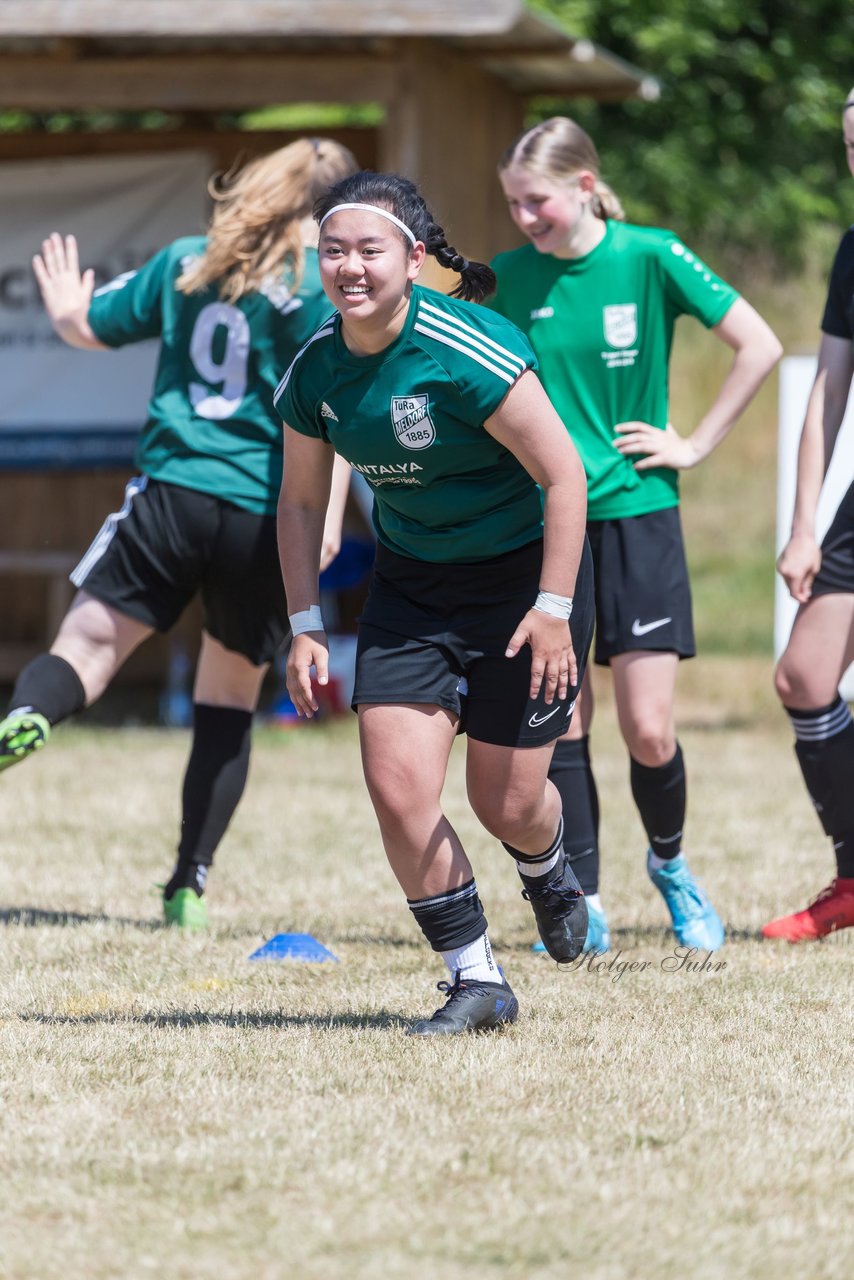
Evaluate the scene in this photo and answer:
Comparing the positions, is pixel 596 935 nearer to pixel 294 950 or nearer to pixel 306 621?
pixel 294 950

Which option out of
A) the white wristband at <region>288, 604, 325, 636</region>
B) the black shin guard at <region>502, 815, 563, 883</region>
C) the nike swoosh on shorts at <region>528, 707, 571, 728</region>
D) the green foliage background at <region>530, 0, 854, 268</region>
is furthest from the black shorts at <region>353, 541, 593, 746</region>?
the green foliage background at <region>530, 0, 854, 268</region>

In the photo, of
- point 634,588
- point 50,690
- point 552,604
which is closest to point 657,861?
point 634,588

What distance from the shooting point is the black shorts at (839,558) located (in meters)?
4.81

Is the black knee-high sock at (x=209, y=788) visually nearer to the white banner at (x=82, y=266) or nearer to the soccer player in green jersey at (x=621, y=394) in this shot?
the soccer player in green jersey at (x=621, y=394)

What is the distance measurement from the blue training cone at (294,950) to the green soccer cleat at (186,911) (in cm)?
40

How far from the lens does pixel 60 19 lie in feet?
30.0

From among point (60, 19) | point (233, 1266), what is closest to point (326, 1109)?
point (233, 1266)

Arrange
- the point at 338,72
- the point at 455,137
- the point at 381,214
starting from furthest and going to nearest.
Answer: the point at 455,137 → the point at 338,72 → the point at 381,214

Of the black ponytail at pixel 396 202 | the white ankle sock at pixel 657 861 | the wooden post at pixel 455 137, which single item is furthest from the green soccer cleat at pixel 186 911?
the wooden post at pixel 455 137

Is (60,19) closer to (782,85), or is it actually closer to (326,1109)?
(326,1109)

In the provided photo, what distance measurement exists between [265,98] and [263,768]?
386 centimetres

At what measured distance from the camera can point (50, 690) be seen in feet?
16.1

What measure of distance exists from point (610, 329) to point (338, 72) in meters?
5.53

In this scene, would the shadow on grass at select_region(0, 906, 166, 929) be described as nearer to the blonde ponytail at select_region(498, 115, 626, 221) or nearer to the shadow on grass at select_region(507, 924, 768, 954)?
the shadow on grass at select_region(507, 924, 768, 954)
